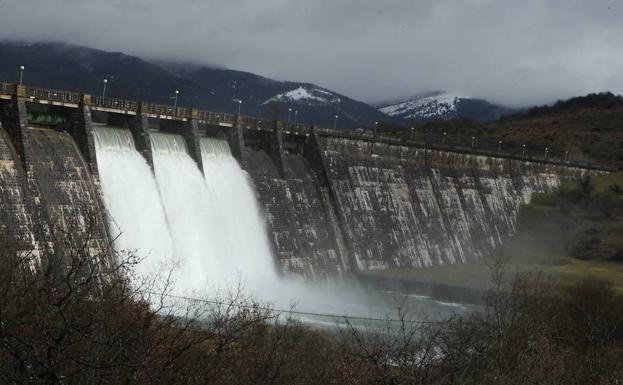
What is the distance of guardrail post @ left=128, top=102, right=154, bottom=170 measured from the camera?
168 ft

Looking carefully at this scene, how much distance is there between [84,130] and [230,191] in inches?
554

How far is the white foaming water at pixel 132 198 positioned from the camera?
156 ft

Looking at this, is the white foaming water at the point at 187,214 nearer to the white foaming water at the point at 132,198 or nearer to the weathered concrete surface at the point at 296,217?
the white foaming water at the point at 132,198

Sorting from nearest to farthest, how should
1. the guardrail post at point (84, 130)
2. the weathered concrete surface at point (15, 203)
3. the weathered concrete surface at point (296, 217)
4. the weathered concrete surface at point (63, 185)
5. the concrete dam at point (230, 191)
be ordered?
the weathered concrete surface at point (15, 203) → the weathered concrete surface at point (63, 185) → the concrete dam at point (230, 191) → the guardrail post at point (84, 130) → the weathered concrete surface at point (296, 217)

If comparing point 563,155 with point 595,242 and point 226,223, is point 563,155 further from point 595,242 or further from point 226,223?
point 226,223

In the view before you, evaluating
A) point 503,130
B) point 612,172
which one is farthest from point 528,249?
point 503,130

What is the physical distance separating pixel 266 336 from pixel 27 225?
1559cm

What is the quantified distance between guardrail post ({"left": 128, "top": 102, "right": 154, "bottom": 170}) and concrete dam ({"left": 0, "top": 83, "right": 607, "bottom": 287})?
82 mm

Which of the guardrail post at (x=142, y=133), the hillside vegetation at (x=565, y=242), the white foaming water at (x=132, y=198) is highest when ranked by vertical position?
the guardrail post at (x=142, y=133)

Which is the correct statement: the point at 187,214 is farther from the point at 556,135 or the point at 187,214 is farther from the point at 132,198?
the point at 556,135

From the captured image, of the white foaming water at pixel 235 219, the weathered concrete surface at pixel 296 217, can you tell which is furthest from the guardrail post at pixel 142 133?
the weathered concrete surface at pixel 296 217

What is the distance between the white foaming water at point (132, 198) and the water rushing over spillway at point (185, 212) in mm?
56

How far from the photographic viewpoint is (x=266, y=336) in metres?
30.3

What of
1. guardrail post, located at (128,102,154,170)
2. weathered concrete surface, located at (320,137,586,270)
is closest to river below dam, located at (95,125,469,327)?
guardrail post, located at (128,102,154,170)
